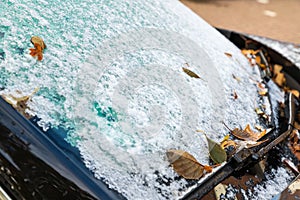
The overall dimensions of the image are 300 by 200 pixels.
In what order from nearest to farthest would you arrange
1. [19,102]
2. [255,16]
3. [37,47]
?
[19,102] → [37,47] → [255,16]

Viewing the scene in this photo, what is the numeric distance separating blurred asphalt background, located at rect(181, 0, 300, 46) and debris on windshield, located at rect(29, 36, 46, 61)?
335cm

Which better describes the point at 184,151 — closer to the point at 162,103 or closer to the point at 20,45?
the point at 162,103

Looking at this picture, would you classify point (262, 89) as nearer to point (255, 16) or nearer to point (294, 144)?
point (294, 144)

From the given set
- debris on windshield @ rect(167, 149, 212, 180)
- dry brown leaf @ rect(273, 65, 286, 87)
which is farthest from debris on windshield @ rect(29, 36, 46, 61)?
dry brown leaf @ rect(273, 65, 286, 87)

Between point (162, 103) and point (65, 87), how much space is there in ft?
0.93

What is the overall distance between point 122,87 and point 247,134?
0.43 metres

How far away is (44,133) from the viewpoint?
48.5 inches

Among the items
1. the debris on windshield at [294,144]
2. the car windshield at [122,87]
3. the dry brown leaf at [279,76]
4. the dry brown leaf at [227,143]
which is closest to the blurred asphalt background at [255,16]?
the dry brown leaf at [279,76]

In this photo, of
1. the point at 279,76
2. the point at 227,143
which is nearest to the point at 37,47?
the point at 227,143

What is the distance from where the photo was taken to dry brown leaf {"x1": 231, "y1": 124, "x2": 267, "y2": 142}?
152 cm

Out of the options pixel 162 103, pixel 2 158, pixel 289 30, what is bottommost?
pixel 289 30

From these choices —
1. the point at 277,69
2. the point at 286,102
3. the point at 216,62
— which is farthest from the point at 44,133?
the point at 277,69

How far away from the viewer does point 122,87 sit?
1.40 metres

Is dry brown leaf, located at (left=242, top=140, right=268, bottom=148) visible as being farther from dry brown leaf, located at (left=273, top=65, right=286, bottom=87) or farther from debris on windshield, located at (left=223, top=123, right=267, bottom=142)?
dry brown leaf, located at (left=273, top=65, right=286, bottom=87)
